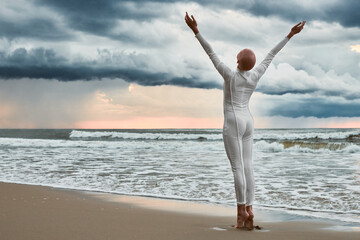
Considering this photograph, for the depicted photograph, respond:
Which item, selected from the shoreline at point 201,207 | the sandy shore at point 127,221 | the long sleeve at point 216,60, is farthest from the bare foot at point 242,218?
the long sleeve at point 216,60

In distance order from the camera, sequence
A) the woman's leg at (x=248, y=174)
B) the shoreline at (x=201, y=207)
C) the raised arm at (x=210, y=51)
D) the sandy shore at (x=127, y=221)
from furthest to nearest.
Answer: the shoreline at (x=201, y=207) < the woman's leg at (x=248, y=174) < the raised arm at (x=210, y=51) < the sandy shore at (x=127, y=221)

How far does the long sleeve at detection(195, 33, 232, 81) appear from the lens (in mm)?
3799

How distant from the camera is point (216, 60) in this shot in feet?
12.5

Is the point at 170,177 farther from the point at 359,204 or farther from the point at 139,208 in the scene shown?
the point at 359,204

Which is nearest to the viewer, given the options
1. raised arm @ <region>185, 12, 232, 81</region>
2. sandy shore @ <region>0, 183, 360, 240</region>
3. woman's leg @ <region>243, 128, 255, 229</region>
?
sandy shore @ <region>0, 183, 360, 240</region>

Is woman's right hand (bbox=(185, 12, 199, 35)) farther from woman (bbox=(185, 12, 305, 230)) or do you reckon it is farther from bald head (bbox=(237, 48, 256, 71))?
bald head (bbox=(237, 48, 256, 71))

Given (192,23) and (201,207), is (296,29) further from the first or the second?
(201,207)

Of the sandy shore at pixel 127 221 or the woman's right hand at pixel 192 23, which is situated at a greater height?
the woman's right hand at pixel 192 23

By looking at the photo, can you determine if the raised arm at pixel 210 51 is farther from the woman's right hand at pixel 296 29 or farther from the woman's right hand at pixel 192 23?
the woman's right hand at pixel 296 29

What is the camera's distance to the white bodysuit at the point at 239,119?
12.5 feet

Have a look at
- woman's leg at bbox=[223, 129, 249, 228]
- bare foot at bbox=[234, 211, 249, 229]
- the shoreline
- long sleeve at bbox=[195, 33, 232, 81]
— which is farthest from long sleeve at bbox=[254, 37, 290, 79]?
the shoreline

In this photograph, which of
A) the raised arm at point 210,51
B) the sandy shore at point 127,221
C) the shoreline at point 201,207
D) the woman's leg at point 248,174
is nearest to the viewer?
the sandy shore at point 127,221

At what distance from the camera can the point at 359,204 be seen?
17.9ft

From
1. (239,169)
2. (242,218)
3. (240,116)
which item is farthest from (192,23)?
(242,218)
